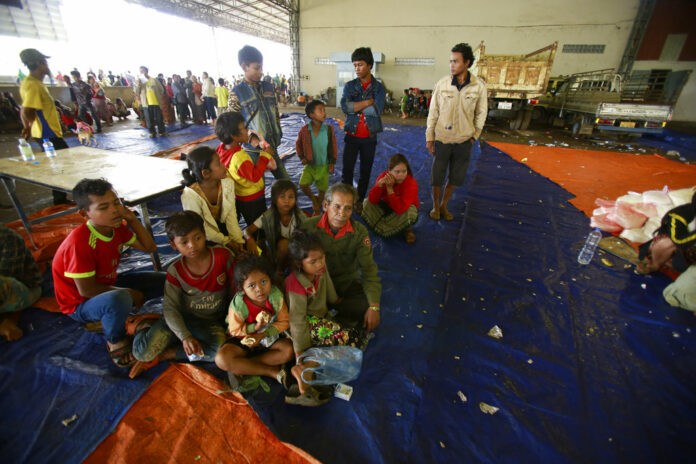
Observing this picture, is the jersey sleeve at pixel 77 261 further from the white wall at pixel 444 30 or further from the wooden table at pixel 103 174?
the white wall at pixel 444 30

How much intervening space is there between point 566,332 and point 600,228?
81.0 inches

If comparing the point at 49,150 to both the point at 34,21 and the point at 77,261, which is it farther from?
the point at 34,21

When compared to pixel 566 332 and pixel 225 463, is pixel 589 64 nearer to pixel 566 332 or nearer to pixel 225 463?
pixel 566 332

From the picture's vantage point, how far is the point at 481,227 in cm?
346

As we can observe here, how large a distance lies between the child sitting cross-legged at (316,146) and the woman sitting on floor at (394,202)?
0.69m

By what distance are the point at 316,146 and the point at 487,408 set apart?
2.76 m

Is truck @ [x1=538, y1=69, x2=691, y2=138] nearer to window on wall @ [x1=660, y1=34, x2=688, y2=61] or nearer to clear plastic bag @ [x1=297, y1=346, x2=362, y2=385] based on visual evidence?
window on wall @ [x1=660, y1=34, x2=688, y2=61]

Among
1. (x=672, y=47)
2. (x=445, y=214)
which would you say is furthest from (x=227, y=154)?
(x=672, y=47)

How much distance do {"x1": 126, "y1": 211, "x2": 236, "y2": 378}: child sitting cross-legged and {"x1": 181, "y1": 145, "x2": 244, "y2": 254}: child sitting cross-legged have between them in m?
0.32

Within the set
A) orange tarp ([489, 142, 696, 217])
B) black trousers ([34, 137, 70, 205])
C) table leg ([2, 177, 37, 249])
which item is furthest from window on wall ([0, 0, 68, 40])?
orange tarp ([489, 142, 696, 217])

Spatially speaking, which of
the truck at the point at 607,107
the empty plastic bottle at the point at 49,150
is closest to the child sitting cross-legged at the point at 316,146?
the empty plastic bottle at the point at 49,150

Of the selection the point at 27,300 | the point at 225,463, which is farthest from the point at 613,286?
the point at 27,300

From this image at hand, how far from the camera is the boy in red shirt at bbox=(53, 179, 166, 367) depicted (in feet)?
5.39

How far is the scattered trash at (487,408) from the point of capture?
5.10ft
